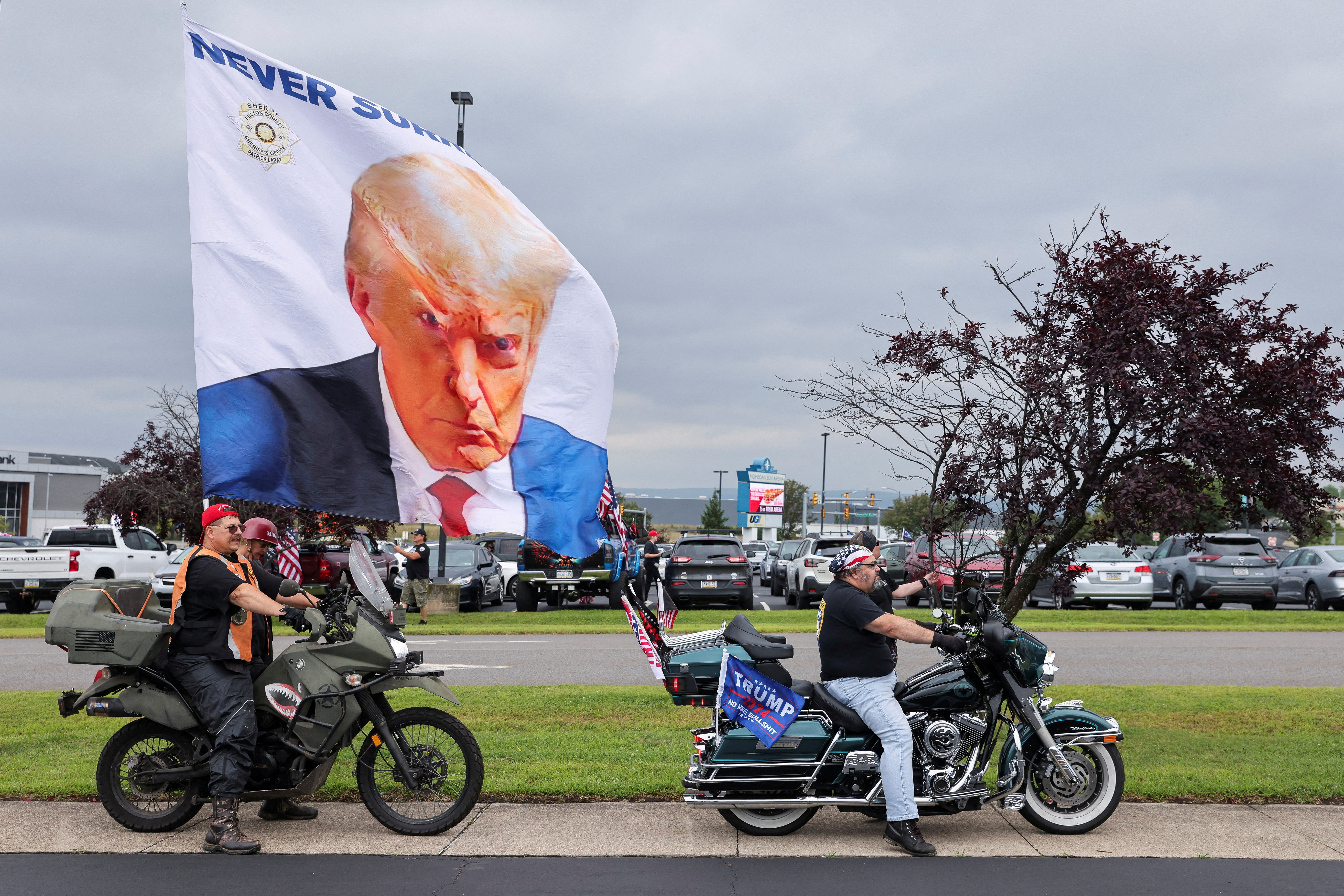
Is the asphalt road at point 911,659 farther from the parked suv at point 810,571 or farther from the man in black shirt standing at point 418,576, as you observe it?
the parked suv at point 810,571

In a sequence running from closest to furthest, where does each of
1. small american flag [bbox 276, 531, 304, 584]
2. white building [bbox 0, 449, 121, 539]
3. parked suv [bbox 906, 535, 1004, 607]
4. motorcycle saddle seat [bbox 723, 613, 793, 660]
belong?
motorcycle saddle seat [bbox 723, 613, 793, 660] < parked suv [bbox 906, 535, 1004, 607] < small american flag [bbox 276, 531, 304, 584] < white building [bbox 0, 449, 121, 539]

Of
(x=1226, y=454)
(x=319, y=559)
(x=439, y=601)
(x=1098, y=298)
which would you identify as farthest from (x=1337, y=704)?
(x=319, y=559)

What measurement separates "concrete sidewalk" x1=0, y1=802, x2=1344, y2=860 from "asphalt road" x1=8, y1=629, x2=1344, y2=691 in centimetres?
587

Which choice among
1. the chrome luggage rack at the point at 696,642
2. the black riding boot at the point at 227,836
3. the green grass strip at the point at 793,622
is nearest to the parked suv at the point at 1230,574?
the green grass strip at the point at 793,622

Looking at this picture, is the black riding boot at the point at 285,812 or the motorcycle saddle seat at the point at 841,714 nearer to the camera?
the motorcycle saddle seat at the point at 841,714

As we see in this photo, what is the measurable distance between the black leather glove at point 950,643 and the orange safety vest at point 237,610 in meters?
3.69

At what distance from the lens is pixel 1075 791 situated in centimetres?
666

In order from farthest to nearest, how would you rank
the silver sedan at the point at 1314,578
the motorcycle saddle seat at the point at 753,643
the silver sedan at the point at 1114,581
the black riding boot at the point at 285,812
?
the silver sedan at the point at 1114,581
the silver sedan at the point at 1314,578
the black riding boot at the point at 285,812
the motorcycle saddle seat at the point at 753,643

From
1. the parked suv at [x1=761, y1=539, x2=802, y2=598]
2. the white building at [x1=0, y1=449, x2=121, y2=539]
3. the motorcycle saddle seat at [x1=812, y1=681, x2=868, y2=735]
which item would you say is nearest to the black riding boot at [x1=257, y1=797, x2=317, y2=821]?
the motorcycle saddle seat at [x1=812, y1=681, x2=868, y2=735]

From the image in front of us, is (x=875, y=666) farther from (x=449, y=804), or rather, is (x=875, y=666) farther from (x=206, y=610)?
(x=206, y=610)

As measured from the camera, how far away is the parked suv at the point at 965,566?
7516mm

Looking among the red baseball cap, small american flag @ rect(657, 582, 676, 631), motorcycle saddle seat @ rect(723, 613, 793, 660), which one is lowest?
small american flag @ rect(657, 582, 676, 631)

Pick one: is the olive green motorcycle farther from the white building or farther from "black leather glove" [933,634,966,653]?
the white building

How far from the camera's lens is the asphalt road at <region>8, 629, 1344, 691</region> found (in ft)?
44.8
